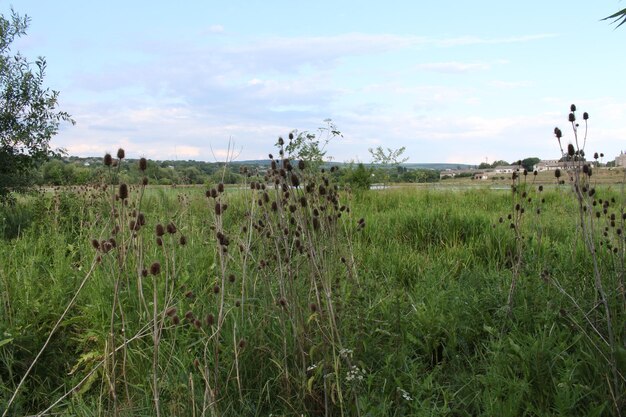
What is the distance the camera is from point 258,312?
10.2 feet

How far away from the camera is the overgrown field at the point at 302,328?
2291 mm

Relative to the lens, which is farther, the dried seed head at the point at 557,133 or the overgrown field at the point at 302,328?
the dried seed head at the point at 557,133

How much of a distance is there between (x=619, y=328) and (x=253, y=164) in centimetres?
255

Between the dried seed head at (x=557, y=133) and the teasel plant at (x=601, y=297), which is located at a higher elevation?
the dried seed head at (x=557, y=133)

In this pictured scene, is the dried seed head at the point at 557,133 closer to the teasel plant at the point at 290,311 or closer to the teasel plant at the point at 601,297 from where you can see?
the teasel plant at the point at 601,297

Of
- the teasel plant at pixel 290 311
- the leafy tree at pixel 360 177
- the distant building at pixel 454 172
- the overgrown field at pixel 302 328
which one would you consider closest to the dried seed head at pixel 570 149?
the overgrown field at pixel 302 328

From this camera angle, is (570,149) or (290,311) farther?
(290,311)

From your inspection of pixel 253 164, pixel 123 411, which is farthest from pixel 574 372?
pixel 253 164

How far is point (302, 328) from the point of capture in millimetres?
2438

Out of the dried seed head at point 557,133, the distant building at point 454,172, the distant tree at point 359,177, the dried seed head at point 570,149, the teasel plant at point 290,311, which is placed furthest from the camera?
the distant building at point 454,172

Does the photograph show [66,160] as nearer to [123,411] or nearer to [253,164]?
[253,164]

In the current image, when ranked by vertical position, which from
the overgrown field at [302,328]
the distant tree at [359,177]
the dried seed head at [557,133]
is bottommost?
the overgrown field at [302,328]

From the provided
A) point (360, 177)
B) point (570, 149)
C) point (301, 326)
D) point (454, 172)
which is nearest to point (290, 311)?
point (301, 326)

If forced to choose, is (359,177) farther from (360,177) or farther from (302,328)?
(302,328)
